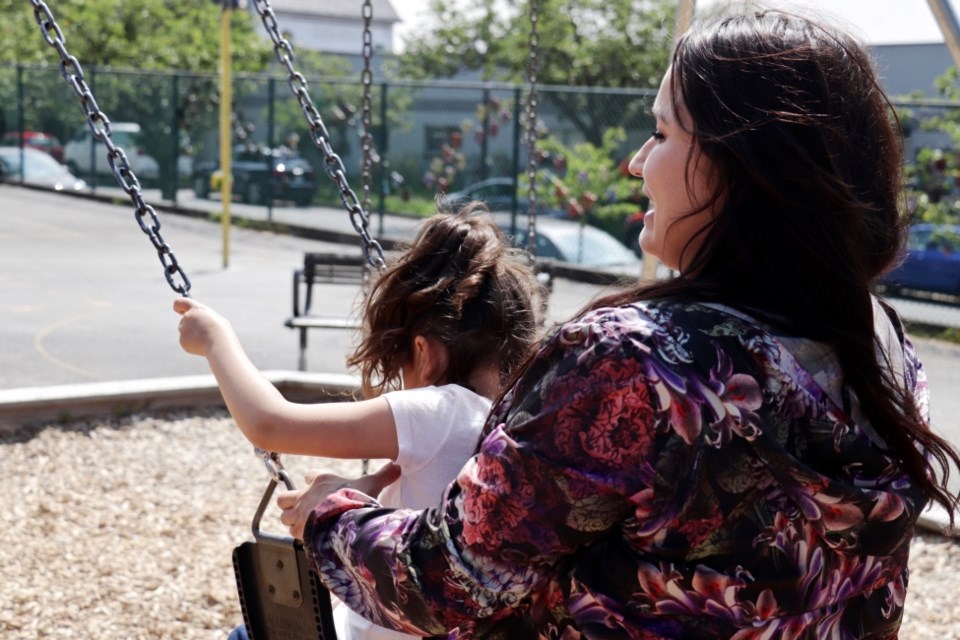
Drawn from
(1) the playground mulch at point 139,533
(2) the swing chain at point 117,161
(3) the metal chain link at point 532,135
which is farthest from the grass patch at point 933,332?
(2) the swing chain at point 117,161

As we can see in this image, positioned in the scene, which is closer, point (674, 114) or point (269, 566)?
point (674, 114)

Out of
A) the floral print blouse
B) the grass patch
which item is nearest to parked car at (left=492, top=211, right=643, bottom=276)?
the grass patch

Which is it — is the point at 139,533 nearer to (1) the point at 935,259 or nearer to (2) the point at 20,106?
(1) the point at 935,259

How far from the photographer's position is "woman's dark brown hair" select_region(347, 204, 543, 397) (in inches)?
76.5

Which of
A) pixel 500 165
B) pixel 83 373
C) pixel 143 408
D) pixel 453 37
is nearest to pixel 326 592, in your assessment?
pixel 143 408

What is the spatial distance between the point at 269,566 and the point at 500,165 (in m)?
13.7

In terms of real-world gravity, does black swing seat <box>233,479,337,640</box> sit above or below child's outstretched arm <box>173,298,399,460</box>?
below

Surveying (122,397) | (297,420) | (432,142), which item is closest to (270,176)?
(432,142)

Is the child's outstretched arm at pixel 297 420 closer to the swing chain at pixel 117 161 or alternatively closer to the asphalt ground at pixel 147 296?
the swing chain at pixel 117 161

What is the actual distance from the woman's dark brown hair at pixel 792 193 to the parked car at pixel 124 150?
1813 centimetres

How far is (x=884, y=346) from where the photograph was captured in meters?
1.44

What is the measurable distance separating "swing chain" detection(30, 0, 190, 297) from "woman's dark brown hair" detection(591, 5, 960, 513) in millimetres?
1141

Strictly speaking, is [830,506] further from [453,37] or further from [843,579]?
[453,37]

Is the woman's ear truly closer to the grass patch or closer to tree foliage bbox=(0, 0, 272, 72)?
the grass patch
